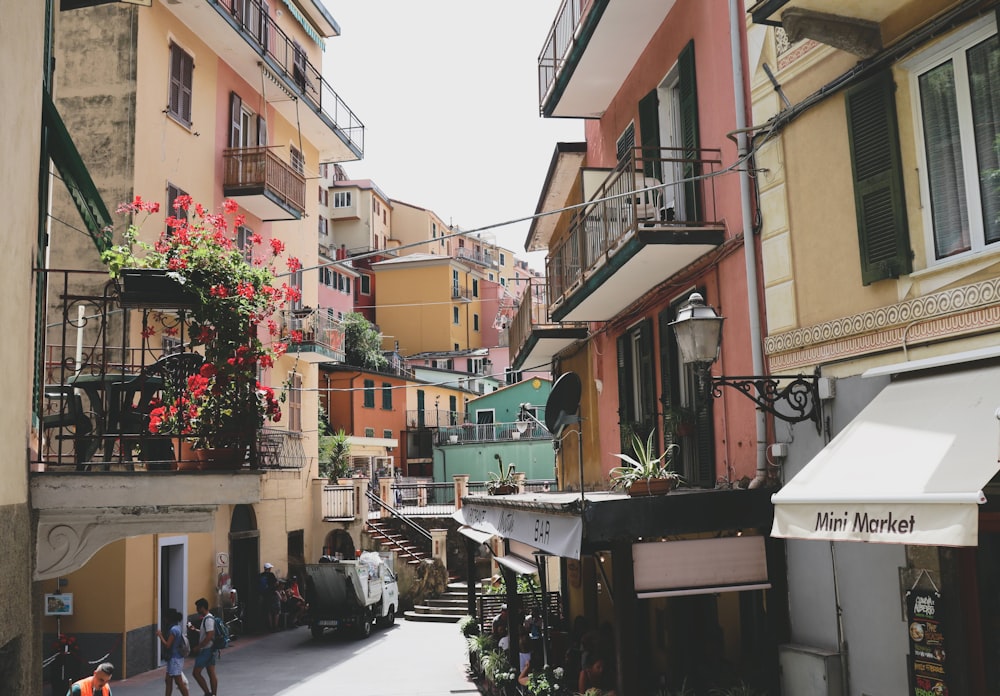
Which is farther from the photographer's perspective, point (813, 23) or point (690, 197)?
point (690, 197)

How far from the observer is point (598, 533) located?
8.55 meters

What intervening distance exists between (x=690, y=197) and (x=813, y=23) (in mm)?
4218

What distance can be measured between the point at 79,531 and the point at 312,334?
842 inches

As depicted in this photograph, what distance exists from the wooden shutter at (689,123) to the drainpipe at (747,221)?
133 centimetres

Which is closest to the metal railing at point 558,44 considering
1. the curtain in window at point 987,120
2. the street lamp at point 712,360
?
the street lamp at point 712,360

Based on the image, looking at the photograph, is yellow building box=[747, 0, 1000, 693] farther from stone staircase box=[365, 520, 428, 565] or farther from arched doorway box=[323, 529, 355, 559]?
arched doorway box=[323, 529, 355, 559]

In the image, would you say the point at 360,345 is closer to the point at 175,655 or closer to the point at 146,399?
the point at 175,655

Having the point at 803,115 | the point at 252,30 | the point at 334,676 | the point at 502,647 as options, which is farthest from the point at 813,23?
the point at 252,30

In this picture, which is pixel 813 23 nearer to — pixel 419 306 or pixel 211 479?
pixel 211 479

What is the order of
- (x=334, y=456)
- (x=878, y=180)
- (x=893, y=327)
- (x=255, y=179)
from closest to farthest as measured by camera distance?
(x=893, y=327) → (x=878, y=180) → (x=255, y=179) → (x=334, y=456)

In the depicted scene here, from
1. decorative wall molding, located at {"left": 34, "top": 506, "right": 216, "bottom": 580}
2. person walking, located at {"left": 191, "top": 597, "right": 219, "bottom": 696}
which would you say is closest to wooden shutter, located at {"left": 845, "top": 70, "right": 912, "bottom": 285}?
decorative wall molding, located at {"left": 34, "top": 506, "right": 216, "bottom": 580}

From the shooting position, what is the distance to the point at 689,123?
1197 cm

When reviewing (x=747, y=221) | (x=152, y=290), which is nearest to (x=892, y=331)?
(x=747, y=221)

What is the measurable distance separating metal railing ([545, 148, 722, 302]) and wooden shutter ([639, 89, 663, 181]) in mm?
23
